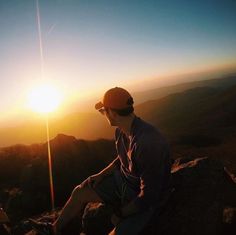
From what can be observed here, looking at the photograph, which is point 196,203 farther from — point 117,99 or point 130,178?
point 117,99

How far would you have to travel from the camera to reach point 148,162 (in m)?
4.38

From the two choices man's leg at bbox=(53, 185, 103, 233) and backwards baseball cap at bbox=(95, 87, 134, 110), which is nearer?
backwards baseball cap at bbox=(95, 87, 134, 110)

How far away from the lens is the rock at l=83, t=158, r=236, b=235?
199 inches

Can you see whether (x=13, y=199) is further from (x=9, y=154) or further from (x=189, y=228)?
(x=189, y=228)

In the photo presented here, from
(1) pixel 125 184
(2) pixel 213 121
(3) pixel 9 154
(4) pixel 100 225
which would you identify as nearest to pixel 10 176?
(3) pixel 9 154

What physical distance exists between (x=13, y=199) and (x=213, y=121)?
28468 mm

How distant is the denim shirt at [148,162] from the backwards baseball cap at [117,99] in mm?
318

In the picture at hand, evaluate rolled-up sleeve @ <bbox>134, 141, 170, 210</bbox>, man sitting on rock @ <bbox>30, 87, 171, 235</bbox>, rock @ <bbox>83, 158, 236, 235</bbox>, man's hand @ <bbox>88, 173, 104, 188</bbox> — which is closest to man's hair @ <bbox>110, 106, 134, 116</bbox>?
man sitting on rock @ <bbox>30, 87, 171, 235</bbox>

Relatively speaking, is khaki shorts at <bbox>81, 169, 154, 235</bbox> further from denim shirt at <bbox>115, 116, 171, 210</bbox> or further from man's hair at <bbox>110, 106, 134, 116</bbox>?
man's hair at <bbox>110, 106, 134, 116</bbox>

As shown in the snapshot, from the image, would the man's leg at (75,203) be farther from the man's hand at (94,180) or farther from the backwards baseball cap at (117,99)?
the backwards baseball cap at (117,99)

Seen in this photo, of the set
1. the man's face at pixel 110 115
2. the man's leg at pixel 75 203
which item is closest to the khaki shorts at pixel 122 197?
the man's leg at pixel 75 203

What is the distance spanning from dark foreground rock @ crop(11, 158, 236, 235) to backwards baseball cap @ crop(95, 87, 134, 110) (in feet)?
6.25

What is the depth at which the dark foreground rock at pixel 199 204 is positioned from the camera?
504 centimetres

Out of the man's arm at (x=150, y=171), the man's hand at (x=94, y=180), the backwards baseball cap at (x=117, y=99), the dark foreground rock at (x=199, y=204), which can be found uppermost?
the backwards baseball cap at (x=117, y=99)
